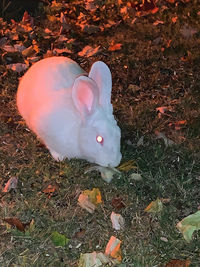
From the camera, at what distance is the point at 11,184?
3.26 meters

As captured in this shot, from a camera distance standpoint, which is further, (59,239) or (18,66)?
(18,66)

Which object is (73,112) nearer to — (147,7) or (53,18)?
(53,18)

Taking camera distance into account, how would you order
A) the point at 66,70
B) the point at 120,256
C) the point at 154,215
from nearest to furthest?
the point at 120,256 < the point at 154,215 < the point at 66,70

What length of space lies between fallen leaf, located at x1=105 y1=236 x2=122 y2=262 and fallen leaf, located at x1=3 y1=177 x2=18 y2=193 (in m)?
0.87

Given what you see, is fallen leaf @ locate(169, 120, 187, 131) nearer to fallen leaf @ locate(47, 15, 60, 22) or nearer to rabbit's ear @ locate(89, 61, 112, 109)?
rabbit's ear @ locate(89, 61, 112, 109)

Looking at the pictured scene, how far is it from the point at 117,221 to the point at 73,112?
2.76ft

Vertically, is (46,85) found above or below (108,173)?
above

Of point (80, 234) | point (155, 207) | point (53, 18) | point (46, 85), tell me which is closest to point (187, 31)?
point (53, 18)

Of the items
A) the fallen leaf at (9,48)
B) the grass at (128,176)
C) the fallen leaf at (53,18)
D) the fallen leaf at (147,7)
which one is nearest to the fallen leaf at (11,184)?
the grass at (128,176)

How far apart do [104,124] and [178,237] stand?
884 mm

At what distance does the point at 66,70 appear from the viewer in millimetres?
3568

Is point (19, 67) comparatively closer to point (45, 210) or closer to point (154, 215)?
point (45, 210)

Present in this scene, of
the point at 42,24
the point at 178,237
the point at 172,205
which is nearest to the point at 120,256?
the point at 178,237

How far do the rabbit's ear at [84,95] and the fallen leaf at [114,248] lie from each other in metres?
0.89
